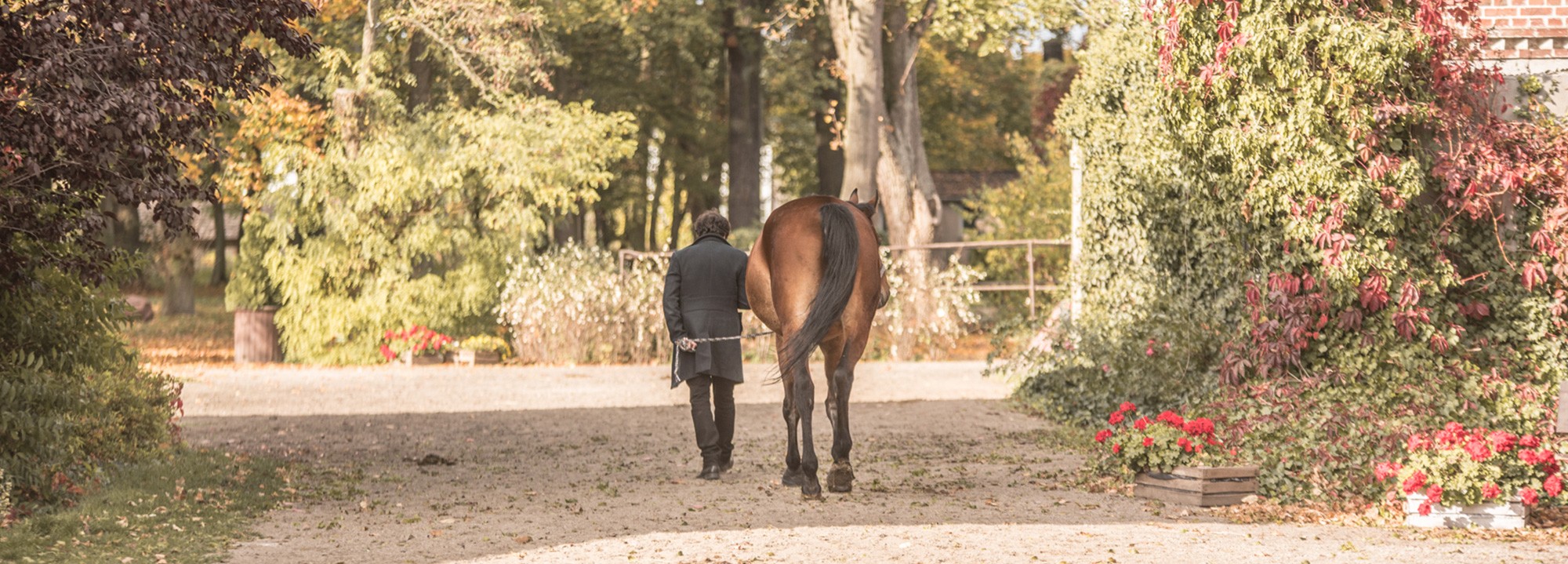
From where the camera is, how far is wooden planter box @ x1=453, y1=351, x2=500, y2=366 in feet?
68.4

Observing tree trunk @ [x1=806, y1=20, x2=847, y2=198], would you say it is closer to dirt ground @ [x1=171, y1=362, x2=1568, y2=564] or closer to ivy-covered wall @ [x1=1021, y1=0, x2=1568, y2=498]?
dirt ground @ [x1=171, y1=362, x2=1568, y2=564]

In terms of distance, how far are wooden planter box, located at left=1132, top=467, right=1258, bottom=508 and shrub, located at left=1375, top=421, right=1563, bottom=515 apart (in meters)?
0.81

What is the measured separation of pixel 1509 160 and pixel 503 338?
48.8ft

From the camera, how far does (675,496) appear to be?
9.15m

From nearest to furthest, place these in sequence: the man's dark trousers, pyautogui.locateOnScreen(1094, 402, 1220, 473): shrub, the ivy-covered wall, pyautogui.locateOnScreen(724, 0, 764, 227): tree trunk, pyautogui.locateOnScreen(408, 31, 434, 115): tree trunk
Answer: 1. pyautogui.locateOnScreen(1094, 402, 1220, 473): shrub
2. the ivy-covered wall
3. the man's dark trousers
4. pyautogui.locateOnScreen(408, 31, 434, 115): tree trunk
5. pyautogui.locateOnScreen(724, 0, 764, 227): tree trunk

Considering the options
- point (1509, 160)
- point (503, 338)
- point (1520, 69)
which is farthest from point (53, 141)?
point (503, 338)

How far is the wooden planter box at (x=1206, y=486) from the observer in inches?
341

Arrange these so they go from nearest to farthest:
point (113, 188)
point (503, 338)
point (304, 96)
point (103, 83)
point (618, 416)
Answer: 1. point (103, 83)
2. point (113, 188)
3. point (618, 416)
4. point (503, 338)
5. point (304, 96)

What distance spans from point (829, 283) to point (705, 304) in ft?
4.35

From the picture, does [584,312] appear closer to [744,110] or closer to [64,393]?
[744,110]

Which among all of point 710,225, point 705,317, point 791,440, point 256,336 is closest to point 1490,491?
point 791,440

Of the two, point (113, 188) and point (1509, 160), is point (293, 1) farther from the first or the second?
point (1509, 160)

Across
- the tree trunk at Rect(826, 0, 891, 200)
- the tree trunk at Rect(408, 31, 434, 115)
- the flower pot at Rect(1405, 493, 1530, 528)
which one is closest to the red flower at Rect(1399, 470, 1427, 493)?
the flower pot at Rect(1405, 493, 1530, 528)

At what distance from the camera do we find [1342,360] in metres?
10.1
